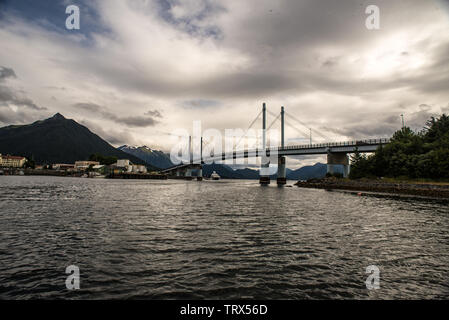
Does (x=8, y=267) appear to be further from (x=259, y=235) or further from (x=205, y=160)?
(x=205, y=160)

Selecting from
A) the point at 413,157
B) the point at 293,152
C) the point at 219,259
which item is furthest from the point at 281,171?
the point at 219,259

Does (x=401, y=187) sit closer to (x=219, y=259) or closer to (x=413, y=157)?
(x=413, y=157)

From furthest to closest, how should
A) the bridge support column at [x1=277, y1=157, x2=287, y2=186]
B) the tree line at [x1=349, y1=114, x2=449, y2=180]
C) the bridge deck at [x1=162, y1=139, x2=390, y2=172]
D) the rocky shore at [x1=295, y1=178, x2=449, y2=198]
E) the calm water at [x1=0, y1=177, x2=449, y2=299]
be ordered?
1. the bridge support column at [x1=277, y1=157, x2=287, y2=186]
2. the bridge deck at [x1=162, y1=139, x2=390, y2=172]
3. the tree line at [x1=349, y1=114, x2=449, y2=180]
4. the rocky shore at [x1=295, y1=178, x2=449, y2=198]
5. the calm water at [x1=0, y1=177, x2=449, y2=299]

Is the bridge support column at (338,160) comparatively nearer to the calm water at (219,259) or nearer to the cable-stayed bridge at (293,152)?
the cable-stayed bridge at (293,152)

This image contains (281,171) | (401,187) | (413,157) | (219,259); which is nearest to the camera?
(219,259)

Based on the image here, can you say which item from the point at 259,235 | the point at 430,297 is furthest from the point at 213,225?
the point at 430,297

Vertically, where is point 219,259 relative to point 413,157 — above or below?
below

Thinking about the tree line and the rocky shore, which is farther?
the tree line

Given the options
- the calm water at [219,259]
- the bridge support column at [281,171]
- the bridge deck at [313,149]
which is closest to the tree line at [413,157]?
the bridge deck at [313,149]

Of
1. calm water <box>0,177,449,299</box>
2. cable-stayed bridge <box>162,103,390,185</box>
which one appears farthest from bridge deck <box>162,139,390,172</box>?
calm water <box>0,177,449,299</box>

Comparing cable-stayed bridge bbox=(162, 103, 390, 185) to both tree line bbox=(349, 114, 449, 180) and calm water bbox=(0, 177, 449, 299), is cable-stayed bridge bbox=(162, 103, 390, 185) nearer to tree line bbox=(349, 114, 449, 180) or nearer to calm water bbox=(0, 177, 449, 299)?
tree line bbox=(349, 114, 449, 180)

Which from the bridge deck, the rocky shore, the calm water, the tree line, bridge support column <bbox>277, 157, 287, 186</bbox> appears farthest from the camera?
bridge support column <bbox>277, 157, 287, 186</bbox>
